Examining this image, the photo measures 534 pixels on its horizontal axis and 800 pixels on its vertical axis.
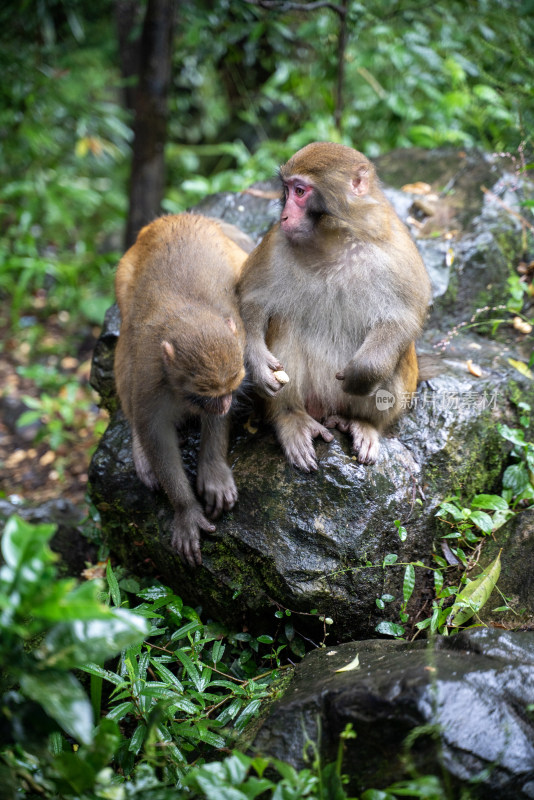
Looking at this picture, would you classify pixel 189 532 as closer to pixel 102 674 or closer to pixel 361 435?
pixel 102 674

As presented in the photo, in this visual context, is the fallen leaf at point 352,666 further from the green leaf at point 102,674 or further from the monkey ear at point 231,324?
the monkey ear at point 231,324

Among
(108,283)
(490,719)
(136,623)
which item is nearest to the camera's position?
(136,623)

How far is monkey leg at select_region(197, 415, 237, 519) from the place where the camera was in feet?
12.0

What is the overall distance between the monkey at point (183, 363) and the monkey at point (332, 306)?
24 centimetres

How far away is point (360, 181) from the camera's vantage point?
11.4 feet

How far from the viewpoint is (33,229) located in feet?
30.3

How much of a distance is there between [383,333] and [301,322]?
46 cm

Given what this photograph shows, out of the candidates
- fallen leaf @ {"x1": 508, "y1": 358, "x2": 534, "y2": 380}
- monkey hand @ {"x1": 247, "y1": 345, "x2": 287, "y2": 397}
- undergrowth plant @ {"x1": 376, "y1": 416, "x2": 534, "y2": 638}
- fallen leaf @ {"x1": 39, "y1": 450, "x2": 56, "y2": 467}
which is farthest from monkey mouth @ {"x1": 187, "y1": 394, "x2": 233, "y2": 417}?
fallen leaf @ {"x1": 39, "y1": 450, "x2": 56, "y2": 467}

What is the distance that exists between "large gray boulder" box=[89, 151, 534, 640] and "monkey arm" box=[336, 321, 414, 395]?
0.37m

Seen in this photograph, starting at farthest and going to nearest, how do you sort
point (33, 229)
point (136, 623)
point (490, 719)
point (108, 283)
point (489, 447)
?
point (33, 229) → point (108, 283) → point (489, 447) → point (490, 719) → point (136, 623)

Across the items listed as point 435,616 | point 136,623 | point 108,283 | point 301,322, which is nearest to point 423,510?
point 435,616

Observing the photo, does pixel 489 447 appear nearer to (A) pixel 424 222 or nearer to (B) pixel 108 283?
(A) pixel 424 222

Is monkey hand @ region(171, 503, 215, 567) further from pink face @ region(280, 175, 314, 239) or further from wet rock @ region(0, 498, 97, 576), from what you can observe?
pink face @ region(280, 175, 314, 239)

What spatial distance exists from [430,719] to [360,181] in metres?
2.51
